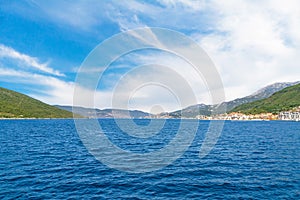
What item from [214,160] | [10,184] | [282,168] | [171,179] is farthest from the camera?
[214,160]

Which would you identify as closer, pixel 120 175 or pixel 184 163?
pixel 120 175

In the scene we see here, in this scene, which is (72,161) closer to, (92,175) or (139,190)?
(92,175)

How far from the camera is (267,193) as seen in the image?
82.5 ft

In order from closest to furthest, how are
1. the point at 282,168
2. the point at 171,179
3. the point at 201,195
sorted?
the point at 201,195, the point at 171,179, the point at 282,168

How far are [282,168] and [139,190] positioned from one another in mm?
26319

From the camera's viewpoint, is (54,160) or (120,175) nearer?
(120,175)

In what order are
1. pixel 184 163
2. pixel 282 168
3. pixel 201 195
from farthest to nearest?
pixel 184 163 → pixel 282 168 → pixel 201 195

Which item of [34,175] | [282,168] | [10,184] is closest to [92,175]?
[34,175]

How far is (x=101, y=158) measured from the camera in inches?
1677

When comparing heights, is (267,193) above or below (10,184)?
below

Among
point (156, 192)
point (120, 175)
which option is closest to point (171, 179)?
point (156, 192)

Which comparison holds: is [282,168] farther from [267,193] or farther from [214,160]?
[267,193]

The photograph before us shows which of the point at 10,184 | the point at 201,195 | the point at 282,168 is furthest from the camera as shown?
the point at 282,168

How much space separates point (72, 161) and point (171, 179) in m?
20.1
